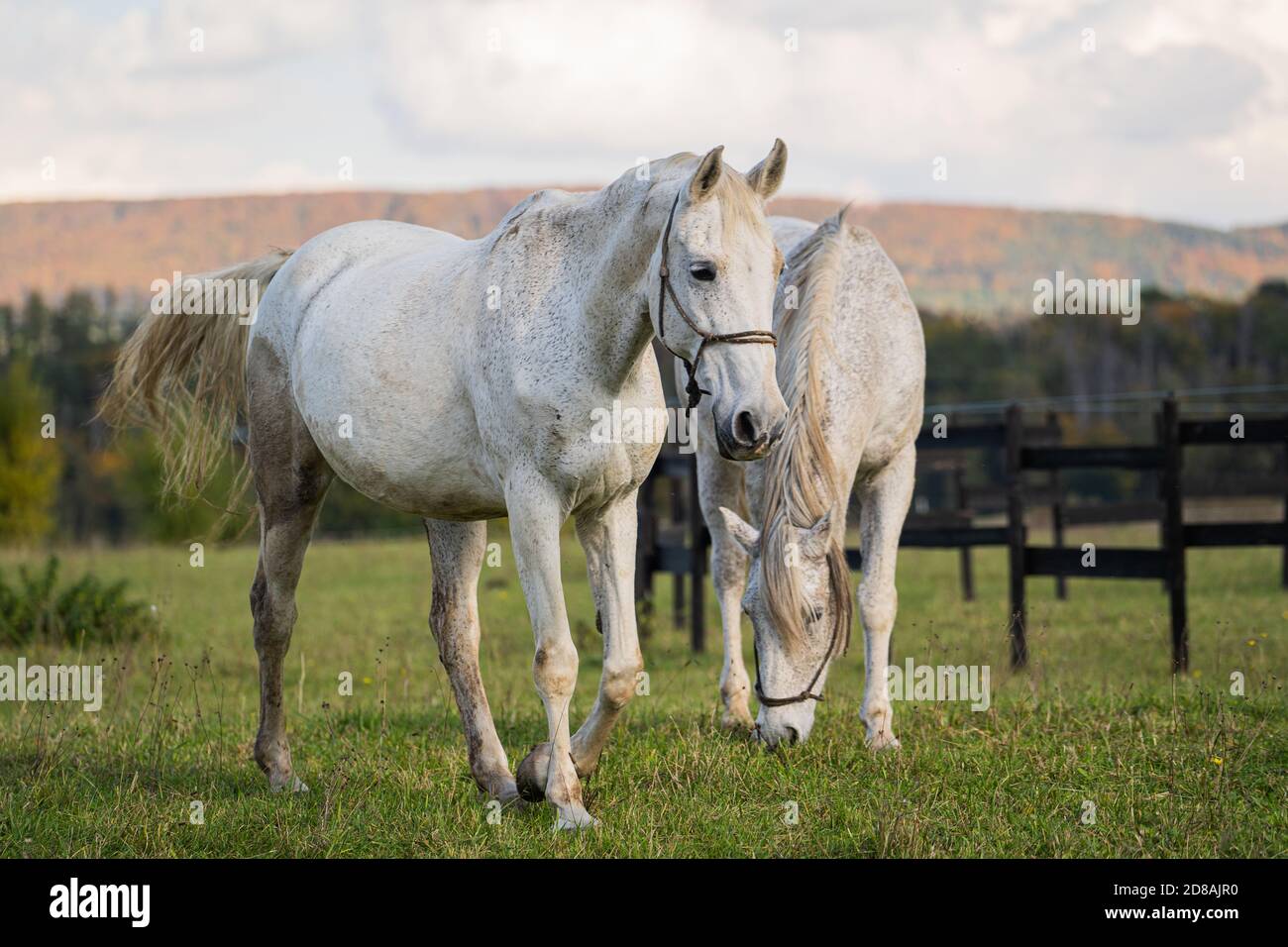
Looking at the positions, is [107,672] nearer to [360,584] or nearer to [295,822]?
[295,822]

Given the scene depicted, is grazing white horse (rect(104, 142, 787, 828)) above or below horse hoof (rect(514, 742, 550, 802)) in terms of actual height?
above

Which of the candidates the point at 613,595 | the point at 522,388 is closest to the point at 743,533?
the point at 613,595

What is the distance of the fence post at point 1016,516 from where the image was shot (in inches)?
413

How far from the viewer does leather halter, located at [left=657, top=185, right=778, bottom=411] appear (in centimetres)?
378

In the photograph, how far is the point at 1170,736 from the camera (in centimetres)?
559

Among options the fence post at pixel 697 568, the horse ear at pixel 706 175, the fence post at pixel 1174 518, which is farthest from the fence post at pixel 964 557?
the horse ear at pixel 706 175

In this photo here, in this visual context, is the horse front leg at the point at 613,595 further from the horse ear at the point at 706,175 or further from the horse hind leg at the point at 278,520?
the horse hind leg at the point at 278,520

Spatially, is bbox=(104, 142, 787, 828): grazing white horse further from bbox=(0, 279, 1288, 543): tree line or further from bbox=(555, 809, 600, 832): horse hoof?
bbox=(0, 279, 1288, 543): tree line

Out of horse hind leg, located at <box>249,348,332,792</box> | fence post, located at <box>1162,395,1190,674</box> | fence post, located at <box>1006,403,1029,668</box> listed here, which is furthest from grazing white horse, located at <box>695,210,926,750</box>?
fence post, located at <box>1006,403,1029,668</box>

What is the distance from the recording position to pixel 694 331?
3.87m

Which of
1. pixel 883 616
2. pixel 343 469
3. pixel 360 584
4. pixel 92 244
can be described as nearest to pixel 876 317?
pixel 883 616

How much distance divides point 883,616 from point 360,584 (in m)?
14.6

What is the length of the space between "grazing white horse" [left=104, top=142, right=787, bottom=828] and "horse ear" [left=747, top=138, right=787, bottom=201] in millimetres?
11

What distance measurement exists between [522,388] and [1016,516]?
294 inches
